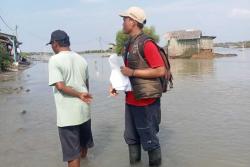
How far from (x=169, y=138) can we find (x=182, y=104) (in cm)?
399

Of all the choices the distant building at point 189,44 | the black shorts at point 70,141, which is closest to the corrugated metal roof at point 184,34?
the distant building at point 189,44

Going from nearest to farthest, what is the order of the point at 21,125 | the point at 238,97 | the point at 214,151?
the point at 214,151 → the point at 21,125 → the point at 238,97

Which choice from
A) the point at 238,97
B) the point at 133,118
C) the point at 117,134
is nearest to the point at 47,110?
the point at 117,134

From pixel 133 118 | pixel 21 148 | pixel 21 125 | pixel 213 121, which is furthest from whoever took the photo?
pixel 21 125

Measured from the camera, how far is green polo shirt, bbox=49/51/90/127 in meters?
4.47

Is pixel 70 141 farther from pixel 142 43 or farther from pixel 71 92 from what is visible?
pixel 142 43

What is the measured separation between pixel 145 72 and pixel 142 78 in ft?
0.36

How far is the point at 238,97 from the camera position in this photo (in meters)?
11.7

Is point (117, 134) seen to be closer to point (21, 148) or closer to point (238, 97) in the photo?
point (21, 148)

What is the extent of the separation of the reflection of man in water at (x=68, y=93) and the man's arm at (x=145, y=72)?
0.50 metres

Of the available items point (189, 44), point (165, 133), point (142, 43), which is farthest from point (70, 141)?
point (189, 44)

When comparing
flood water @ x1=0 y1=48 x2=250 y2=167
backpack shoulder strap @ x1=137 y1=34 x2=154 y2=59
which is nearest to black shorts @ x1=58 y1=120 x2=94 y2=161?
flood water @ x1=0 y1=48 x2=250 y2=167

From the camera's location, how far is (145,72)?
4.55 metres

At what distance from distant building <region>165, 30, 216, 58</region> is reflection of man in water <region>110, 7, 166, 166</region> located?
5370 cm
